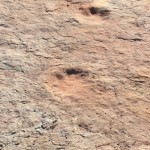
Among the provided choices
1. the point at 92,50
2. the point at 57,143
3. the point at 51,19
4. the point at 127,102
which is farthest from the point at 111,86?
the point at 51,19

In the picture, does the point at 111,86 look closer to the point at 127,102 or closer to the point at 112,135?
the point at 127,102

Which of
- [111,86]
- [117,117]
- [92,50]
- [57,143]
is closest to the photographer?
[57,143]

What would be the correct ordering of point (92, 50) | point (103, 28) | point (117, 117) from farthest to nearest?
1. point (103, 28)
2. point (92, 50)
3. point (117, 117)

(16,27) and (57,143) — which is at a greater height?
(16,27)

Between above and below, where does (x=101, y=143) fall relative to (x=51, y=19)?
below

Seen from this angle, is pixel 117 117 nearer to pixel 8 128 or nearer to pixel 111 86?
pixel 111 86

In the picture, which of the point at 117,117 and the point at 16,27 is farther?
the point at 16,27
